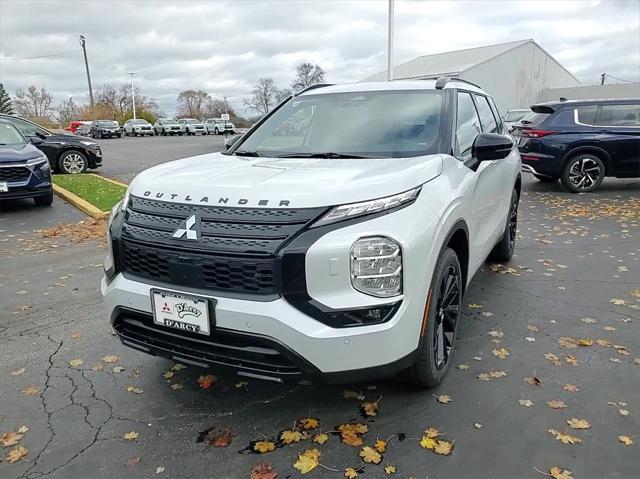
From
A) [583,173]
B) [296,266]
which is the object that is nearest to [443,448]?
[296,266]

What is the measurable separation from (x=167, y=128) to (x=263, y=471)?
51.6 m

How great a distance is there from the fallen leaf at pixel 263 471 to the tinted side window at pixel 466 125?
2.31 metres

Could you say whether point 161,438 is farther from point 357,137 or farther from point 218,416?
point 357,137

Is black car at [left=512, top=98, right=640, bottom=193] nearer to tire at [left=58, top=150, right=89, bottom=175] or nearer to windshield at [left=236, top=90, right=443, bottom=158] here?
windshield at [left=236, top=90, right=443, bottom=158]

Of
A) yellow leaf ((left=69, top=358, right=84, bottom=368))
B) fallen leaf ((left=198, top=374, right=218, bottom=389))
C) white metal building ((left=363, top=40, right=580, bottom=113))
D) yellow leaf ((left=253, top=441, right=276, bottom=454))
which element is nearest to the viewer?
yellow leaf ((left=253, top=441, right=276, bottom=454))

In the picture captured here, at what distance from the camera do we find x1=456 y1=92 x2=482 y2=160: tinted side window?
3.59m

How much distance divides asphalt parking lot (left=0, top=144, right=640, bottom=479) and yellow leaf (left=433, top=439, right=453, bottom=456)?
0.09 ft

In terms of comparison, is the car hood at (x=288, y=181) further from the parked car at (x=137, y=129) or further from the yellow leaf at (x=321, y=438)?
the parked car at (x=137, y=129)

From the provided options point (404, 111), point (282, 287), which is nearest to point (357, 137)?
point (404, 111)

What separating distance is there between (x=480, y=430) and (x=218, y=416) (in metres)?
1.42

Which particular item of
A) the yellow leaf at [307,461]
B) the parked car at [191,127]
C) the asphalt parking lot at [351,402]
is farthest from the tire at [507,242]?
the parked car at [191,127]

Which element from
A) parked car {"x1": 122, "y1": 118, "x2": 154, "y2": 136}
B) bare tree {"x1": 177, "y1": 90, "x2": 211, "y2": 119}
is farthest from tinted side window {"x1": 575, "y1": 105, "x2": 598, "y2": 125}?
bare tree {"x1": 177, "y1": 90, "x2": 211, "y2": 119}

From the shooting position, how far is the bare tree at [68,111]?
77.6 meters

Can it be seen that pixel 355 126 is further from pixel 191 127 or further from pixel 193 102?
pixel 193 102
